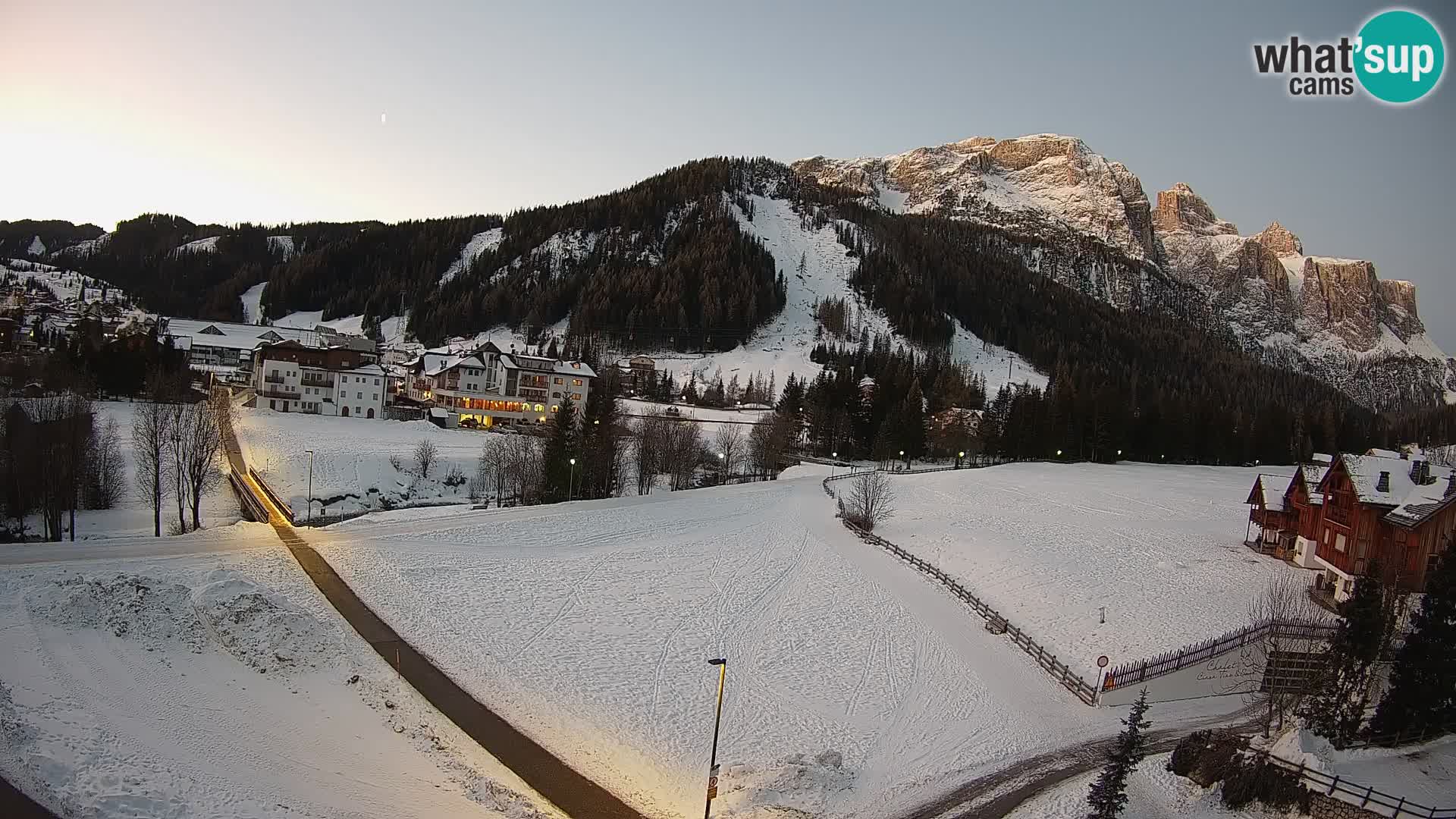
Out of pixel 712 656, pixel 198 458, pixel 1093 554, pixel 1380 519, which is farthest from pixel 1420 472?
pixel 198 458

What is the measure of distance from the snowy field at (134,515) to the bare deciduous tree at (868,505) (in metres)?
39.6

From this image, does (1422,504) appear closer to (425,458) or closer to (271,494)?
(425,458)

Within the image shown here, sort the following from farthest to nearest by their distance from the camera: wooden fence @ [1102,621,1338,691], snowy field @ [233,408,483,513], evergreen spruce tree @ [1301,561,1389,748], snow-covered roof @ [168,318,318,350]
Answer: snow-covered roof @ [168,318,318,350]
snowy field @ [233,408,483,513]
wooden fence @ [1102,621,1338,691]
evergreen spruce tree @ [1301,561,1389,748]

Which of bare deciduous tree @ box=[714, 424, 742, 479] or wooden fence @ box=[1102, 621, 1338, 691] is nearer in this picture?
wooden fence @ box=[1102, 621, 1338, 691]

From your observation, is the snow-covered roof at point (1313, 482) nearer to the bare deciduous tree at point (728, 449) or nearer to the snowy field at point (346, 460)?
the bare deciduous tree at point (728, 449)

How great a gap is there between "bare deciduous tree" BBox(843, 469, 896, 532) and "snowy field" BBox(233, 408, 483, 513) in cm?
3033

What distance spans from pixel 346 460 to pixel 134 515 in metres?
16.8

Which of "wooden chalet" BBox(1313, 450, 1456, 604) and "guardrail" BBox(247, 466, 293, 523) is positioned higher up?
"wooden chalet" BBox(1313, 450, 1456, 604)

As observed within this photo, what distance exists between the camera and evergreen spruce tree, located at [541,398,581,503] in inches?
2215

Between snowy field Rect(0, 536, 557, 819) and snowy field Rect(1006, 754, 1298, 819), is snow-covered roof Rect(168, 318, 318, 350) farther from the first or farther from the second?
snowy field Rect(1006, 754, 1298, 819)

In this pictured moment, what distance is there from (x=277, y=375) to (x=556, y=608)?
227 ft

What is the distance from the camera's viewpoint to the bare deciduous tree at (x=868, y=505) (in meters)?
51.0

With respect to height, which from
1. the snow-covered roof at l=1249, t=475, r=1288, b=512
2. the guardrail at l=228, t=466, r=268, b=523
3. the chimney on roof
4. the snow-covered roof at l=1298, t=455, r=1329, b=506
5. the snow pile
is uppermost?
the chimney on roof

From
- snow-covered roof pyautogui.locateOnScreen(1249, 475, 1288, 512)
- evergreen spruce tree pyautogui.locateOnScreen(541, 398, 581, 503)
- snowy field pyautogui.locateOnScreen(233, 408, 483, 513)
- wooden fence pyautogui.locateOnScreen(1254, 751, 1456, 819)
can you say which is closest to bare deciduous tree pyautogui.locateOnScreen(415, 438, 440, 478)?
snowy field pyautogui.locateOnScreen(233, 408, 483, 513)
